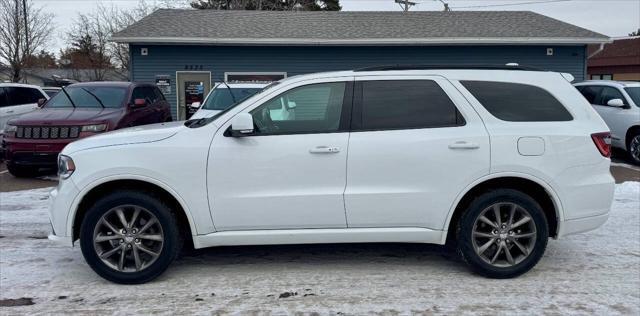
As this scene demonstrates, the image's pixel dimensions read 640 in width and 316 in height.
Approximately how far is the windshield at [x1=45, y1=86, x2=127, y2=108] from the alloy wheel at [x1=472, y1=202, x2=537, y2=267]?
25.3 ft

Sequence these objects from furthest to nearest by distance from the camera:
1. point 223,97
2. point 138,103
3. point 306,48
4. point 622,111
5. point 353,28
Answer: point 353,28 → point 306,48 → point 622,111 → point 223,97 → point 138,103

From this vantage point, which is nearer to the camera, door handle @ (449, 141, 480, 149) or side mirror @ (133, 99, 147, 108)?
door handle @ (449, 141, 480, 149)

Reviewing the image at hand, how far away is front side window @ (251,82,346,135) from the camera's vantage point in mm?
4793

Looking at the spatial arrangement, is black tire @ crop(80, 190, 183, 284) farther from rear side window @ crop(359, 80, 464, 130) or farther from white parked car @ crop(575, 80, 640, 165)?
white parked car @ crop(575, 80, 640, 165)

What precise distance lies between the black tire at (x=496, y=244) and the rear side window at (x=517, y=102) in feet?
2.25

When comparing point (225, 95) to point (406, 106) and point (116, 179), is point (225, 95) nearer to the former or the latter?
point (116, 179)

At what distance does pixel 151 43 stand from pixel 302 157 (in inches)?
507

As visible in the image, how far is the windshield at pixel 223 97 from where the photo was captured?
11391mm

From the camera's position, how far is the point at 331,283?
4789mm

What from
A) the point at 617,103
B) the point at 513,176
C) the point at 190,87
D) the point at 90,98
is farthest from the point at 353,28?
the point at 513,176

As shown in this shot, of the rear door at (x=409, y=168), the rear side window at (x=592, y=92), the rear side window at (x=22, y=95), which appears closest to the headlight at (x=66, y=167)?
the rear door at (x=409, y=168)

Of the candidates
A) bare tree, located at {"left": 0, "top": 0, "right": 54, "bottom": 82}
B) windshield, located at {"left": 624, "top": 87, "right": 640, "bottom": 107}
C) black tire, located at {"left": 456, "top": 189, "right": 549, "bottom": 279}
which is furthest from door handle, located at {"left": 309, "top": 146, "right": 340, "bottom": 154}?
bare tree, located at {"left": 0, "top": 0, "right": 54, "bottom": 82}

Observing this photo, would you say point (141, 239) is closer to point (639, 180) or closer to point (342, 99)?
point (342, 99)

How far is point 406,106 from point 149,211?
2.39 meters
